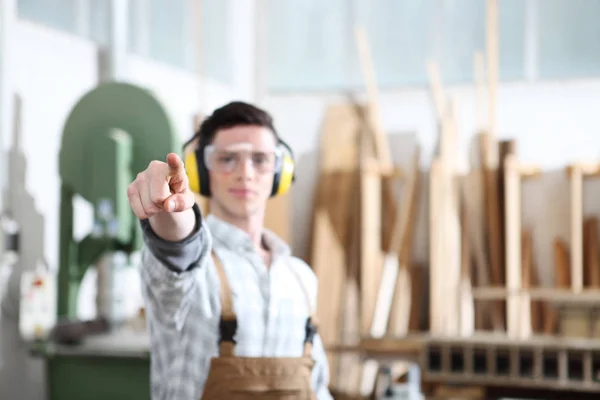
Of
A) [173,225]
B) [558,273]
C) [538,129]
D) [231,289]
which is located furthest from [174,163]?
[538,129]

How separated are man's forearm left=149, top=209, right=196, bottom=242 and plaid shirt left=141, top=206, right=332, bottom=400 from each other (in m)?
0.07

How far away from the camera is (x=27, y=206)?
3.19 m

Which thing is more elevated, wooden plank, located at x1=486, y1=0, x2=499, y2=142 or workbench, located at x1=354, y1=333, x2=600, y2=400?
wooden plank, located at x1=486, y1=0, x2=499, y2=142

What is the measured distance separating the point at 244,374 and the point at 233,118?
0.54 m

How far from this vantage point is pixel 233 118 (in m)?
1.59

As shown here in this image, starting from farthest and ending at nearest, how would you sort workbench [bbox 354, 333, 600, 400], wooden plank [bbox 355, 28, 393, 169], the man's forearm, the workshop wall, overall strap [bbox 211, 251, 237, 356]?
1. wooden plank [bbox 355, 28, 393, 169]
2. workbench [bbox 354, 333, 600, 400]
3. the workshop wall
4. overall strap [bbox 211, 251, 237, 356]
5. the man's forearm

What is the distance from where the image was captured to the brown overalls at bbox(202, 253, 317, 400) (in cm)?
145

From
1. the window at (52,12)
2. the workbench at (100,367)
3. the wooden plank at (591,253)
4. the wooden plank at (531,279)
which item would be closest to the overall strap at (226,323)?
the workbench at (100,367)

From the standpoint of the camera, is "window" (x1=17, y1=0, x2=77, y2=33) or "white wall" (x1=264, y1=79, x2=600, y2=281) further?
"white wall" (x1=264, y1=79, x2=600, y2=281)

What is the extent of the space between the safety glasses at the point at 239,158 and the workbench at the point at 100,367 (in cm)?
128

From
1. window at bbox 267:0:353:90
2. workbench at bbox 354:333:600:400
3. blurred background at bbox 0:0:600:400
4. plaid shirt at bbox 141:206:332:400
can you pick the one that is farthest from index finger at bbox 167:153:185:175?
window at bbox 267:0:353:90

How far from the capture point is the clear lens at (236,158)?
5.16 ft

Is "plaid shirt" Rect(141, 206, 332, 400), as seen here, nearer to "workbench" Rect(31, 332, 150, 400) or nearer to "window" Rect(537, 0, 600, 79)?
"workbench" Rect(31, 332, 150, 400)

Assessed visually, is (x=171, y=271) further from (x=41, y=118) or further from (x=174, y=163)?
(x=41, y=118)
